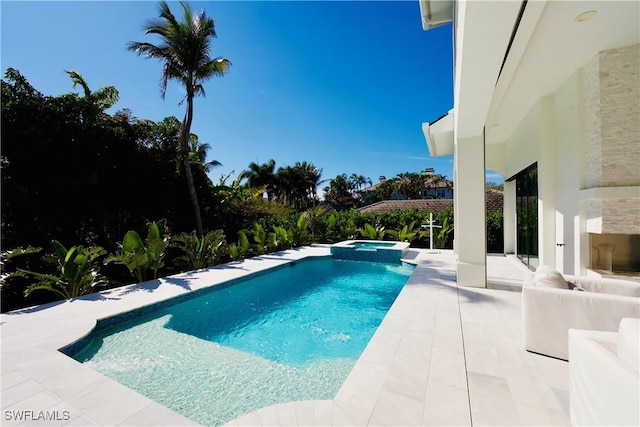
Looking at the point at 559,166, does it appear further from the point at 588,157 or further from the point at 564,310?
the point at 564,310

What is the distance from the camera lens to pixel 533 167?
7629mm

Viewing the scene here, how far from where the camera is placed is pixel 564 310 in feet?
10.8

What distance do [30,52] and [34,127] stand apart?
7.02 ft

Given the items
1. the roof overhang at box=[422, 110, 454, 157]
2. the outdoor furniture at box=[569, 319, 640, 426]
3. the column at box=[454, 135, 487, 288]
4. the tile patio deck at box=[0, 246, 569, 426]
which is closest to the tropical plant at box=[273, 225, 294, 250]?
the roof overhang at box=[422, 110, 454, 157]

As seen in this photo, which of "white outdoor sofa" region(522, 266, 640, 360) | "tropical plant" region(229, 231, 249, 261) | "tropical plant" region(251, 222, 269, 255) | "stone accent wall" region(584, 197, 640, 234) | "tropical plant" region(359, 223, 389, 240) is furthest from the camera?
"tropical plant" region(359, 223, 389, 240)

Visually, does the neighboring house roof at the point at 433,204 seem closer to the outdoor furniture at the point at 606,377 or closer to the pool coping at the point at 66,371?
the pool coping at the point at 66,371

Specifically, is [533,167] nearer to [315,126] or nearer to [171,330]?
[171,330]

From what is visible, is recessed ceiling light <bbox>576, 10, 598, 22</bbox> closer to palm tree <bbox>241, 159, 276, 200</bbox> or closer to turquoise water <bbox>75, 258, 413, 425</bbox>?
turquoise water <bbox>75, 258, 413, 425</bbox>

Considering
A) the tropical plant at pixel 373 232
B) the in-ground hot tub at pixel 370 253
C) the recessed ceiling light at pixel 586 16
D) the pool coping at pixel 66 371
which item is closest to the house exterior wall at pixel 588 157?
the recessed ceiling light at pixel 586 16

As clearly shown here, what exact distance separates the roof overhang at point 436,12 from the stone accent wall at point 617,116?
Answer: 269 cm

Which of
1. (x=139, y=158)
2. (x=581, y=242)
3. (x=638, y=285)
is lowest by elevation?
(x=638, y=285)

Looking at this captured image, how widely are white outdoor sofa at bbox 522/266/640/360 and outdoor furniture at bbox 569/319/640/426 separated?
1.23 metres

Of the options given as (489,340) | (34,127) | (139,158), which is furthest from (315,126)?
(489,340)

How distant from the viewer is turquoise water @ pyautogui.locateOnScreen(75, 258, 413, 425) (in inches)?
128
